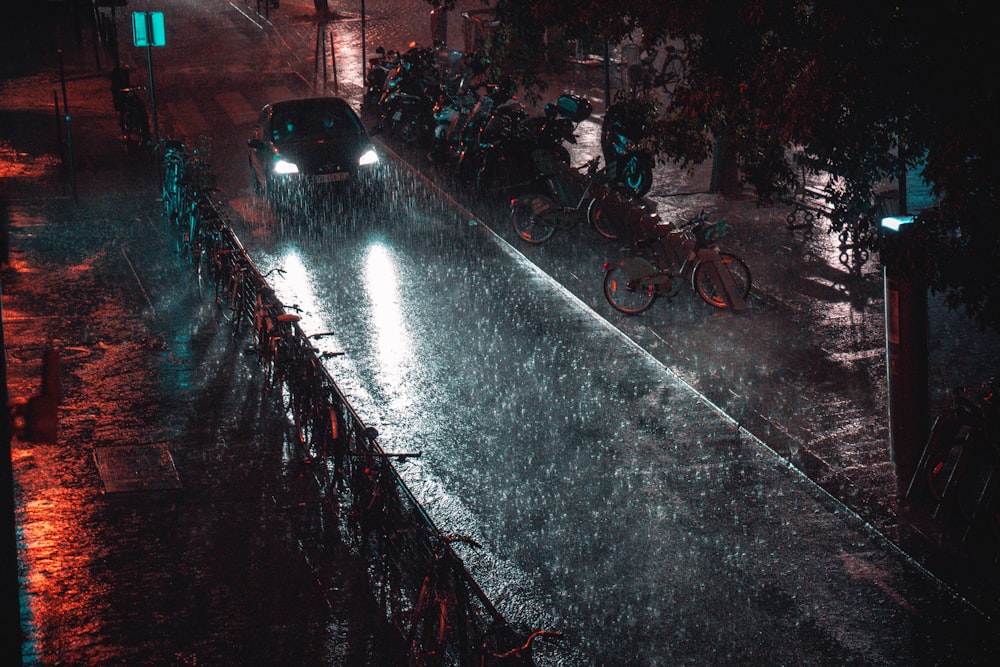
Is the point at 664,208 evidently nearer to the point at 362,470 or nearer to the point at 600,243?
the point at 600,243

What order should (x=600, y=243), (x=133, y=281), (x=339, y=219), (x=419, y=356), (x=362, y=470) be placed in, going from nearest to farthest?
(x=362, y=470) < (x=419, y=356) < (x=133, y=281) < (x=600, y=243) < (x=339, y=219)

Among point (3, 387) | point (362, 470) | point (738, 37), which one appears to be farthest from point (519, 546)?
point (738, 37)

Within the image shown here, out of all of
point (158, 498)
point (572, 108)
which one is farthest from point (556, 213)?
point (158, 498)

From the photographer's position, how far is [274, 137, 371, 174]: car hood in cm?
1738

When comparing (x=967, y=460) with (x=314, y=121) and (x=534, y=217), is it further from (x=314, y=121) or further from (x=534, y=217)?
(x=314, y=121)

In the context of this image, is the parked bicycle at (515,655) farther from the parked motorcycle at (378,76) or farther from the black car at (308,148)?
the parked motorcycle at (378,76)

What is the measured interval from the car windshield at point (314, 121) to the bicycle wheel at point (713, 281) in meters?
7.42

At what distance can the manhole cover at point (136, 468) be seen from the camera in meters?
9.14

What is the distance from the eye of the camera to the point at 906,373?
917 cm

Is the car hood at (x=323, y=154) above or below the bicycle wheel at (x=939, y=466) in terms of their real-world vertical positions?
above

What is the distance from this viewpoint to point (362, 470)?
314 inches

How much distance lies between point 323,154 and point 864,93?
33.1 feet

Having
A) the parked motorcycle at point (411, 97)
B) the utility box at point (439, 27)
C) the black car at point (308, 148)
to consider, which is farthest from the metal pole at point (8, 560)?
the utility box at point (439, 27)

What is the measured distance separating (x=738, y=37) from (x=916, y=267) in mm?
3182
